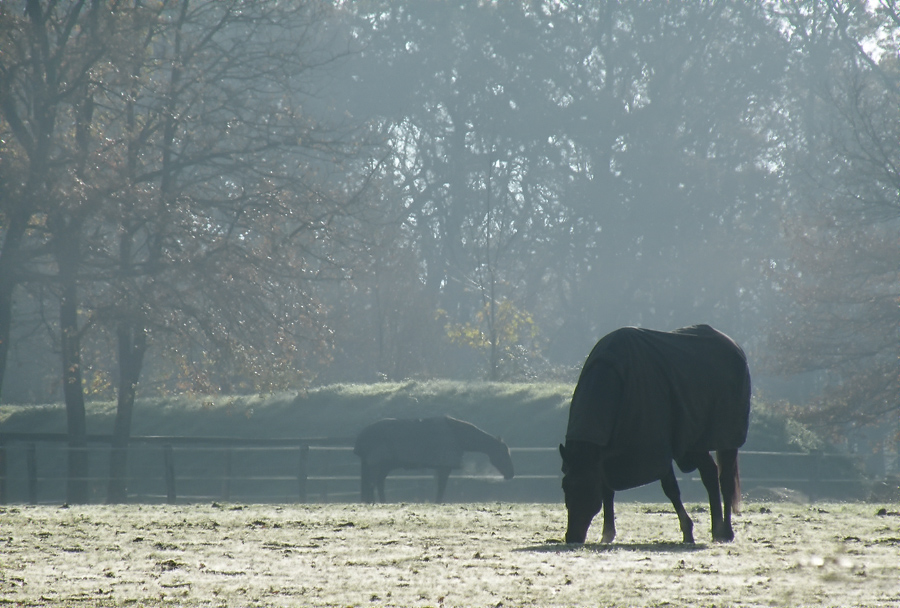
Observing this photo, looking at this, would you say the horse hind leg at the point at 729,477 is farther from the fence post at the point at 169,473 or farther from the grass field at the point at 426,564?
the fence post at the point at 169,473

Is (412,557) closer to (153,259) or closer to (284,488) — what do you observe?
(153,259)

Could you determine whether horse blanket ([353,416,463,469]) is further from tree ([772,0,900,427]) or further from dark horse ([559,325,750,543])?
dark horse ([559,325,750,543])

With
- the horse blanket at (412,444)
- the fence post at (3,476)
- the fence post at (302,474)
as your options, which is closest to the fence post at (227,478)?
the fence post at (302,474)

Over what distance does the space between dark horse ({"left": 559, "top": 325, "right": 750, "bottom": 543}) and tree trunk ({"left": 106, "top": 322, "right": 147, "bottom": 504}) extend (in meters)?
13.1

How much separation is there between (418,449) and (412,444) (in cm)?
15

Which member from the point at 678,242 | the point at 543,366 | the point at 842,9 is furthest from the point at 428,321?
the point at 842,9

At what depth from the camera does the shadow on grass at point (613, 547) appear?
6.80 metres

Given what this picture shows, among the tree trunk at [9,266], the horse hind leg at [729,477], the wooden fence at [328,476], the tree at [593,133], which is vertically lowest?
the wooden fence at [328,476]

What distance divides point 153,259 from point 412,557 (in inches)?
516

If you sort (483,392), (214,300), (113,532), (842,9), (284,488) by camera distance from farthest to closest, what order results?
(842,9) → (483,392) → (284,488) → (214,300) → (113,532)

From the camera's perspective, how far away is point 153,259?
18.3 meters

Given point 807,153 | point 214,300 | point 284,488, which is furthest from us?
point 807,153

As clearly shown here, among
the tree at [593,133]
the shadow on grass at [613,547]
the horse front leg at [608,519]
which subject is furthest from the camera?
the tree at [593,133]

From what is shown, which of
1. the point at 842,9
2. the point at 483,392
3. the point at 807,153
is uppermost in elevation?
the point at 842,9
